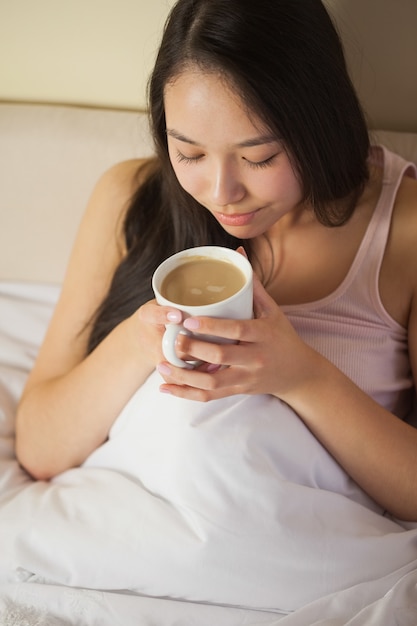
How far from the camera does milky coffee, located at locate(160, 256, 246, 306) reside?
2.73ft

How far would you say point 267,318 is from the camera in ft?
2.96

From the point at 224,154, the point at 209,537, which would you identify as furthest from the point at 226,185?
the point at 209,537

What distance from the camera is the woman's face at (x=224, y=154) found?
0.90 metres

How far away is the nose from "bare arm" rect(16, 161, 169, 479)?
26 cm

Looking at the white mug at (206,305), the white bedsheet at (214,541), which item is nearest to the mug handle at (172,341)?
the white mug at (206,305)

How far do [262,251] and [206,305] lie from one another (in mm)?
503

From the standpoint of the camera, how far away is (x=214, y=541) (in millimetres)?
1000

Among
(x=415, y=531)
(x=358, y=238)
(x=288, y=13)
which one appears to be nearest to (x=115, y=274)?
(x=358, y=238)

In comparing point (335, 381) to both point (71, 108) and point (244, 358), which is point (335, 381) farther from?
point (71, 108)

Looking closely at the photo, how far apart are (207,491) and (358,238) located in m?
0.51

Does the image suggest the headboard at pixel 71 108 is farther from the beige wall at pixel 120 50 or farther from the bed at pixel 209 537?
the bed at pixel 209 537

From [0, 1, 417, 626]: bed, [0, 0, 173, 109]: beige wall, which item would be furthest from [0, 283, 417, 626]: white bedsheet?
[0, 0, 173, 109]: beige wall

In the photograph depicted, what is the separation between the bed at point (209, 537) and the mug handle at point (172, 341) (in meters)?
0.23

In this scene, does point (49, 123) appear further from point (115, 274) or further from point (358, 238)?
point (358, 238)
